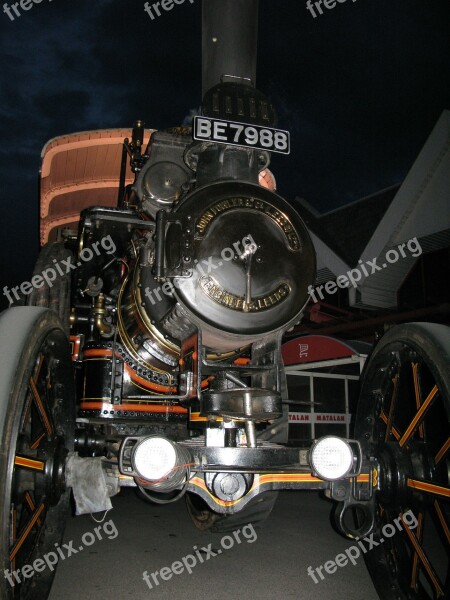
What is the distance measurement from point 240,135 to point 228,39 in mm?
466

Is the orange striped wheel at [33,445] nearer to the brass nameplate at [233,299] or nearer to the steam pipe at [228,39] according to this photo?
the brass nameplate at [233,299]

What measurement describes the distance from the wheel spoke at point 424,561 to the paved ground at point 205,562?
0.73 metres

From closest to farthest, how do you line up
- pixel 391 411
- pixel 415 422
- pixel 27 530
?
pixel 27 530
pixel 415 422
pixel 391 411

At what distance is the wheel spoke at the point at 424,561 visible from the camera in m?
2.13

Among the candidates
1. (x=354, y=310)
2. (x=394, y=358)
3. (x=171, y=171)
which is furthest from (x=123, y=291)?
(x=354, y=310)

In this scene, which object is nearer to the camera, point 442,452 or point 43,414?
point 442,452

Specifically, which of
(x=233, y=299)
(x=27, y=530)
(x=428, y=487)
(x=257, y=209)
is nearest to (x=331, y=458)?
(x=428, y=487)

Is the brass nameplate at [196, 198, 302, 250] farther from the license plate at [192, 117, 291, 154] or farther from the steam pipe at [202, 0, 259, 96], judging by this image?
the steam pipe at [202, 0, 259, 96]

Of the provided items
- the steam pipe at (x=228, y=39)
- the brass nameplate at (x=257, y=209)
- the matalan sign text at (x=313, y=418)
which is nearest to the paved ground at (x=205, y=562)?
the brass nameplate at (x=257, y=209)

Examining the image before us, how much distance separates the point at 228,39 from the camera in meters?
2.51

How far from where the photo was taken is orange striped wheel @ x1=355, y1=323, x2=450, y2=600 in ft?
6.77

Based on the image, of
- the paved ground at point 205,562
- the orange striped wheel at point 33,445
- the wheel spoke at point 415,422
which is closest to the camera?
the orange striped wheel at point 33,445

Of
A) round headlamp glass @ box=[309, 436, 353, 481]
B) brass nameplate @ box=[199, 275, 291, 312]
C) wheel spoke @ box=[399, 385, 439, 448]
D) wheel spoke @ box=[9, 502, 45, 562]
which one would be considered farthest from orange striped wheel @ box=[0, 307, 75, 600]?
wheel spoke @ box=[399, 385, 439, 448]

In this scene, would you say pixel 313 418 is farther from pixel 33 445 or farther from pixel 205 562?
pixel 33 445
